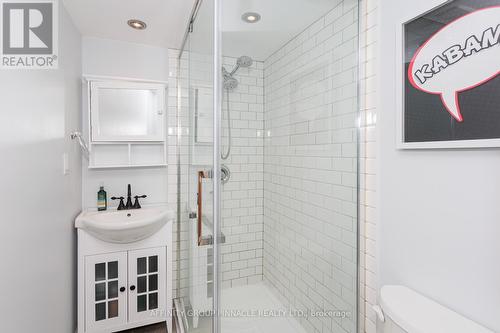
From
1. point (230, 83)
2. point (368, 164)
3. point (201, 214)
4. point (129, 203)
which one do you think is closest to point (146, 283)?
point (129, 203)

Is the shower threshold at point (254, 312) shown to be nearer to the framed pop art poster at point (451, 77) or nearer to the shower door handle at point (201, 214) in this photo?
the shower door handle at point (201, 214)

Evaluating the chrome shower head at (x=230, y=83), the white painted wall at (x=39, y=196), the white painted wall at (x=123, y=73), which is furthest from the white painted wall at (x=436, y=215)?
the white painted wall at (x=123, y=73)

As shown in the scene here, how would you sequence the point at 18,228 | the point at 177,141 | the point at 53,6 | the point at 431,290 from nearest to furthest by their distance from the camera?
the point at 431,290 → the point at 18,228 → the point at 53,6 → the point at 177,141

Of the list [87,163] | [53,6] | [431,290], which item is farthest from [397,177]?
[87,163]

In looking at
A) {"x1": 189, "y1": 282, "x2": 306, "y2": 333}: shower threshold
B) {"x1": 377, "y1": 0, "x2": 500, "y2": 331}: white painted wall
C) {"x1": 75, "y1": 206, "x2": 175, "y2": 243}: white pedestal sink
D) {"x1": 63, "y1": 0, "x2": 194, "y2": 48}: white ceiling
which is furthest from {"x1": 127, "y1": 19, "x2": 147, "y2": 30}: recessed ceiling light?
{"x1": 189, "y1": 282, "x2": 306, "y2": 333}: shower threshold

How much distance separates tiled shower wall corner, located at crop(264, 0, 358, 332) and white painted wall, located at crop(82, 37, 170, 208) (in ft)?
4.75

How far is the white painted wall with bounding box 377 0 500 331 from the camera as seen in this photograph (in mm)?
852

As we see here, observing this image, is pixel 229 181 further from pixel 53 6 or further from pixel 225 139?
pixel 53 6

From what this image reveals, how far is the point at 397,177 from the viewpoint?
116 cm

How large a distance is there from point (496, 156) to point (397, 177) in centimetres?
37

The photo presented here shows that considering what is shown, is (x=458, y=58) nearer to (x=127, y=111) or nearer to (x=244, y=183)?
(x=244, y=183)

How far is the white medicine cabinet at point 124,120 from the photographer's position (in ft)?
6.97

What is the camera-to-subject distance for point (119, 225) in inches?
72.1

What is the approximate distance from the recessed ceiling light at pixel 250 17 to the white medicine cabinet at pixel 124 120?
1.29m
